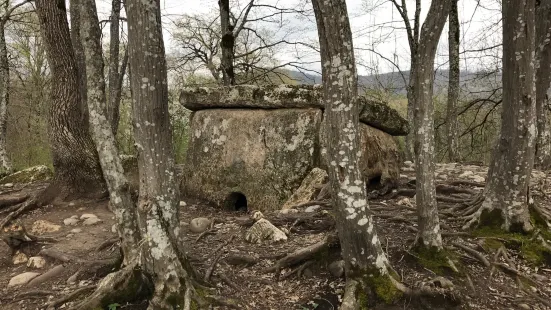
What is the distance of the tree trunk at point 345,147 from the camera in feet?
9.49

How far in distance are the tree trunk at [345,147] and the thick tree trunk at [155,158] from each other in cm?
132

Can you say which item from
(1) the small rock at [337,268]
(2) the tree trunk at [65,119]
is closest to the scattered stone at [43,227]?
(2) the tree trunk at [65,119]

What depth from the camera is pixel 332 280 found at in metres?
3.66

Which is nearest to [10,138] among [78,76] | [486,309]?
[78,76]

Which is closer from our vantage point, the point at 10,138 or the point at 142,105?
the point at 142,105

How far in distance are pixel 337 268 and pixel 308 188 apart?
8.24ft

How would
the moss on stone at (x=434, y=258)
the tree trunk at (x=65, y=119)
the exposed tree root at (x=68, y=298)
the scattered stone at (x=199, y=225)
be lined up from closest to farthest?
1. the exposed tree root at (x=68, y=298)
2. the moss on stone at (x=434, y=258)
3. the scattered stone at (x=199, y=225)
4. the tree trunk at (x=65, y=119)

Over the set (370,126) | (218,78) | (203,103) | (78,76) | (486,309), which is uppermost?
(218,78)

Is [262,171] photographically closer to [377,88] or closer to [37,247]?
[37,247]

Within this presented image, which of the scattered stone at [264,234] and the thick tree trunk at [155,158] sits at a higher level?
the thick tree trunk at [155,158]

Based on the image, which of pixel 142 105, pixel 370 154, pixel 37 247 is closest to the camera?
pixel 142 105

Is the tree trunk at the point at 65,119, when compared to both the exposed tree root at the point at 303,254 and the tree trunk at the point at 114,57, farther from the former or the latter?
the exposed tree root at the point at 303,254

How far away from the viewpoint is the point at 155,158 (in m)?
3.14

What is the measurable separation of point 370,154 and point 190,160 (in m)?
3.40
